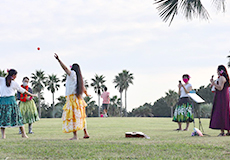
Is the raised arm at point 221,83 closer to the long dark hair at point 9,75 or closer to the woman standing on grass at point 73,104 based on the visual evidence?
the woman standing on grass at point 73,104

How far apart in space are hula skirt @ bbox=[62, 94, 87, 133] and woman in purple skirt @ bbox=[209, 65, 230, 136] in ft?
14.2

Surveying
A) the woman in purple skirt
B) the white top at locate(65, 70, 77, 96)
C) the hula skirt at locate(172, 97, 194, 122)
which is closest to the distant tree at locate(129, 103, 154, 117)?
the hula skirt at locate(172, 97, 194, 122)

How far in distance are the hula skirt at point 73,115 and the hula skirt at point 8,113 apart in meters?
1.86

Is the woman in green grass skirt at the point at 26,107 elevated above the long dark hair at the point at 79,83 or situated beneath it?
situated beneath

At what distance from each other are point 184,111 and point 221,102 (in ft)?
7.81

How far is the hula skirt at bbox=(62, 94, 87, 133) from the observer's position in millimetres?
8695

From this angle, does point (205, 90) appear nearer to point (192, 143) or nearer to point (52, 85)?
point (52, 85)

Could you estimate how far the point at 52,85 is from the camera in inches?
3280

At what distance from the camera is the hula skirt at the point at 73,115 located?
8695 mm

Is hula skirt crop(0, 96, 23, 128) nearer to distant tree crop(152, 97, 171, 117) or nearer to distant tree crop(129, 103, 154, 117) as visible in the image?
distant tree crop(152, 97, 171, 117)

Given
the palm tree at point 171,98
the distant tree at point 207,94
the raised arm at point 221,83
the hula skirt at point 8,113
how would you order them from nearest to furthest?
the hula skirt at point 8,113
the raised arm at point 221,83
the distant tree at point 207,94
the palm tree at point 171,98

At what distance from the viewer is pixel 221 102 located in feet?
34.4

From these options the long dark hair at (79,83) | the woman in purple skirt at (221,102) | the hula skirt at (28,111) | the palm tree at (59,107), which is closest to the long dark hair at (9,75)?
the long dark hair at (79,83)

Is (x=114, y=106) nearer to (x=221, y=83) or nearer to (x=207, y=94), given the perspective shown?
(x=207, y=94)
